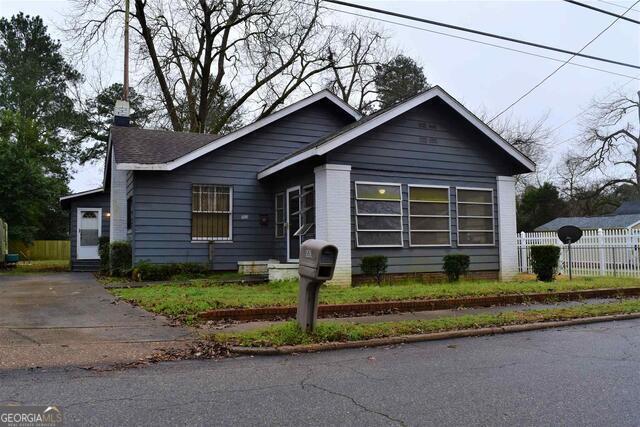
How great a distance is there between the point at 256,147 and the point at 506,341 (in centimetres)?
1021

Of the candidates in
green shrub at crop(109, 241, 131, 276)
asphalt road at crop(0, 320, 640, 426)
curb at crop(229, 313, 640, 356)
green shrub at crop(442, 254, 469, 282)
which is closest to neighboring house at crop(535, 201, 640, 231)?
green shrub at crop(442, 254, 469, 282)

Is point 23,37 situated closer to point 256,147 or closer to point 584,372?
point 256,147

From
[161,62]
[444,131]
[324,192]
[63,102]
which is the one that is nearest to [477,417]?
[324,192]

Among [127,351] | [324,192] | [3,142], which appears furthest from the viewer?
[3,142]

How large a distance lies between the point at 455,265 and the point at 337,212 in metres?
3.54

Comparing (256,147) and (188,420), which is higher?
(256,147)

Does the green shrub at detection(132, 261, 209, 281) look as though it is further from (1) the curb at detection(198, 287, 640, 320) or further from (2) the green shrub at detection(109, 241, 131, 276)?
(1) the curb at detection(198, 287, 640, 320)

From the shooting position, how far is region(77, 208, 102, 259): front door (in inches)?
811

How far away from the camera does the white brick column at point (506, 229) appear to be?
48.5ft

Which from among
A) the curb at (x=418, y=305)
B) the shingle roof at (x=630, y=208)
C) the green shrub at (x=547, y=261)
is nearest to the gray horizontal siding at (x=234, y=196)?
the curb at (x=418, y=305)

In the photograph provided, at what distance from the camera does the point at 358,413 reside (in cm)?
404

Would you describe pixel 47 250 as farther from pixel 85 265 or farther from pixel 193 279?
pixel 193 279

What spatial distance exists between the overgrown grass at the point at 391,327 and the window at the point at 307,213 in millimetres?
5595

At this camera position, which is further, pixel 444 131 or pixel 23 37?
pixel 23 37
